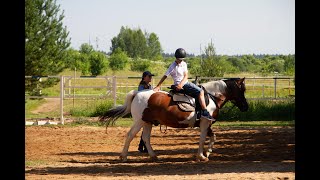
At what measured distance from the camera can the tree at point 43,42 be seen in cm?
4258

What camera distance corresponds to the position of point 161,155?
16297mm

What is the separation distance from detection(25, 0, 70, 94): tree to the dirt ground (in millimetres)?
17735

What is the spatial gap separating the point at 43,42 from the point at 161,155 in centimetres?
3005

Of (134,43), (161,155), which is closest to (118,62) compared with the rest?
(134,43)

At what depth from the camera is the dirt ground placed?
1207 centimetres

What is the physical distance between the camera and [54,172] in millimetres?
12758

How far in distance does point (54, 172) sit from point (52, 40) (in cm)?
3363

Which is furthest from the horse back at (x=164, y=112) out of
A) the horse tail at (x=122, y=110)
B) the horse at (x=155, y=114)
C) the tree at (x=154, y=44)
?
the tree at (x=154, y=44)

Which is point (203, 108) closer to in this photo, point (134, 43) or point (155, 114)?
point (155, 114)

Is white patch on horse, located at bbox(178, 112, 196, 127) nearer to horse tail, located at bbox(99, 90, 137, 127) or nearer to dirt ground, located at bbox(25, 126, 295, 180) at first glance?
dirt ground, located at bbox(25, 126, 295, 180)

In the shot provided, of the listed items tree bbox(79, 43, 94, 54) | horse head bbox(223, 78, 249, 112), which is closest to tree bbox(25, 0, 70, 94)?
horse head bbox(223, 78, 249, 112)

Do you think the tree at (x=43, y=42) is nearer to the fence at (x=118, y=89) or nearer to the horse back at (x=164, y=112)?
the fence at (x=118, y=89)
